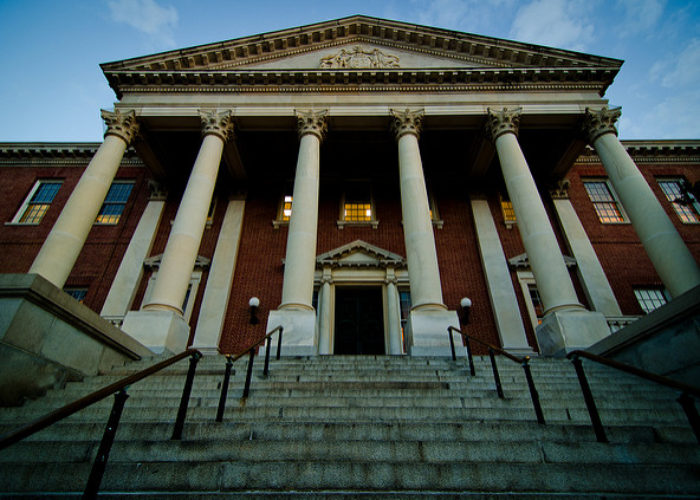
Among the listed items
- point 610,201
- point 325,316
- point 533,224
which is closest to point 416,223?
point 533,224

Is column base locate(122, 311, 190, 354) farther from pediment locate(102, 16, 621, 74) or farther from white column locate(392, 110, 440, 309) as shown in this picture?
pediment locate(102, 16, 621, 74)

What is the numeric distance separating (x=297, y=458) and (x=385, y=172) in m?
16.0

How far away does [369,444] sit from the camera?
3.66 m

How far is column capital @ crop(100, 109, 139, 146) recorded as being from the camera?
1324 cm

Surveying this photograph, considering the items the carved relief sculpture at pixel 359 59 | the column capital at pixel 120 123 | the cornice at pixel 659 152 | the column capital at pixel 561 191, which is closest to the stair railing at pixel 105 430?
the column capital at pixel 120 123

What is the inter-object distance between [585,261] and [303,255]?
39.5 ft

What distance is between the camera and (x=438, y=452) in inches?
142

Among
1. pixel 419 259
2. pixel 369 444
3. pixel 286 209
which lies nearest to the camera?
pixel 369 444

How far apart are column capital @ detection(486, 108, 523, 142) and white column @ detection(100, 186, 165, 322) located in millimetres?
14540

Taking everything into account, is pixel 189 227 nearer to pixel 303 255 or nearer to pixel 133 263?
pixel 303 255

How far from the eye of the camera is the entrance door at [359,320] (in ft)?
47.0

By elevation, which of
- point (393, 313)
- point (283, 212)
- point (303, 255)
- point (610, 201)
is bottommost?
point (393, 313)

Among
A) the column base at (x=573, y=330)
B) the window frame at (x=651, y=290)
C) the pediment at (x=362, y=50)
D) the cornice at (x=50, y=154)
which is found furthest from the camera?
the cornice at (x=50, y=154)

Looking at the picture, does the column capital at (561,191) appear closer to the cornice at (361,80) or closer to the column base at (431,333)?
the cornice at (361,80)
